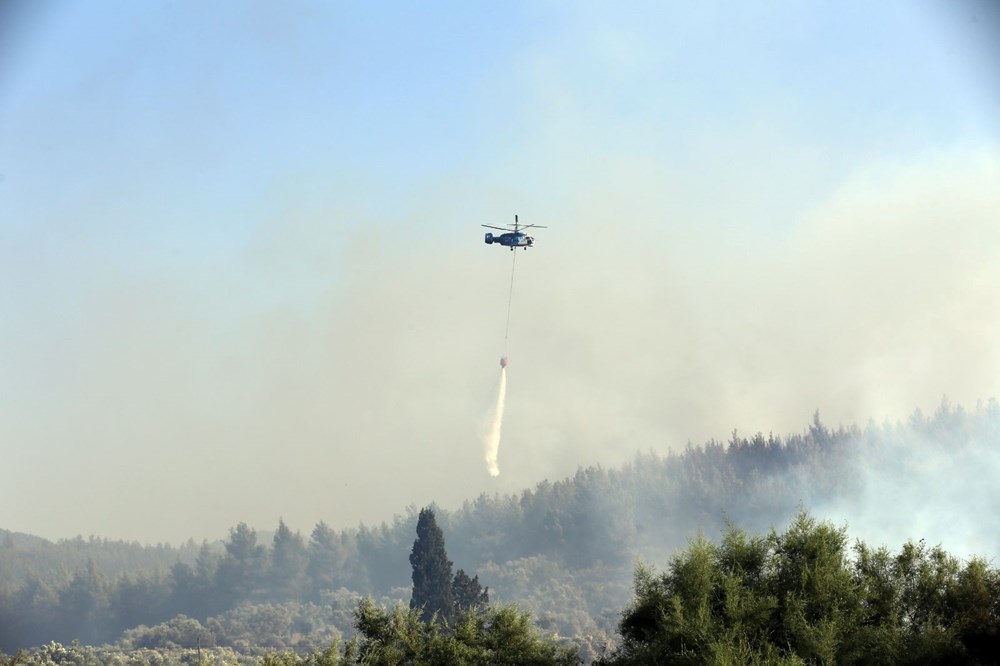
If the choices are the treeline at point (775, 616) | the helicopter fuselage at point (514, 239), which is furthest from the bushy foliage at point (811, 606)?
the helicopter fuselage at point (514, 239)

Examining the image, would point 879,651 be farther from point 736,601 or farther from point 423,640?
point 423,640

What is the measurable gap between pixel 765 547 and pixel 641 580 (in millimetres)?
Answer: 6781

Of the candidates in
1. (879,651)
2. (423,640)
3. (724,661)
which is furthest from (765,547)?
(423,640)

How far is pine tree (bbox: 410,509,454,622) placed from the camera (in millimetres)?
163000

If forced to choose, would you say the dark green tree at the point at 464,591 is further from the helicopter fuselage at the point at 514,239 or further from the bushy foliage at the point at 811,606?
the bushy foliage at the point at 811,606

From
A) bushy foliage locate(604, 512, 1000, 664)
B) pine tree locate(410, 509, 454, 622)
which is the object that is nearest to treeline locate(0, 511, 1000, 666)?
bushy foliage locate(604, 512, 1000, 664)

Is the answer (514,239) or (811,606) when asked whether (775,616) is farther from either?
(514,239)

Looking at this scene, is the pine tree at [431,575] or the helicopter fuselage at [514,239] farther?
the pine tree at [431,575]

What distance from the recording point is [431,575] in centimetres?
16775

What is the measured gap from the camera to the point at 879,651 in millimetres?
62156

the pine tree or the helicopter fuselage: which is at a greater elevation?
the helicopter fuselage

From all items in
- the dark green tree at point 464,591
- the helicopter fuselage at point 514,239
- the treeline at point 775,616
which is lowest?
the treeline at point 775,616

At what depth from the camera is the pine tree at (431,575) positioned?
16300cm

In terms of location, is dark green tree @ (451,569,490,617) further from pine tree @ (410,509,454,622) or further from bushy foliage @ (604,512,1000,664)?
bushy foliage @ (604,512,1000,664)
